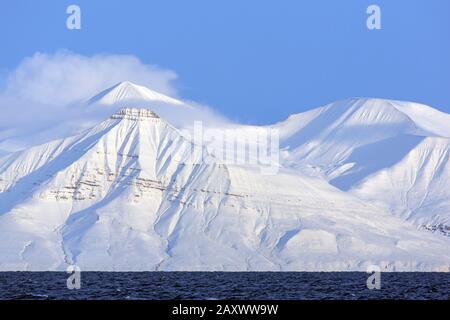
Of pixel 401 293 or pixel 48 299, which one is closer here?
pixel 48 299

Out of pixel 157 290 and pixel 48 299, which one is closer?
pixel 48 299
